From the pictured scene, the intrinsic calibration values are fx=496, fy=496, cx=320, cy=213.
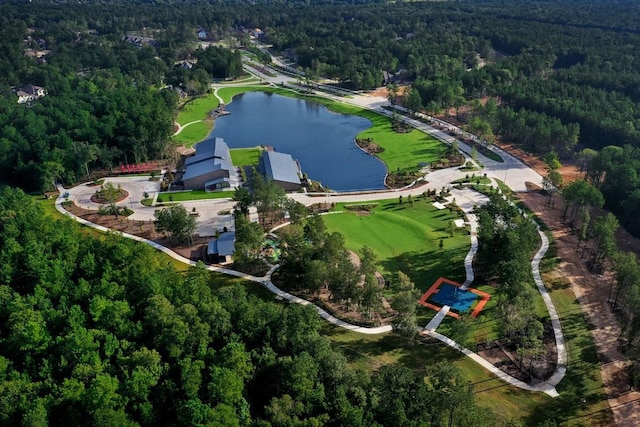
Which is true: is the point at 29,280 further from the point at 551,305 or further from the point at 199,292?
the point at 551,305

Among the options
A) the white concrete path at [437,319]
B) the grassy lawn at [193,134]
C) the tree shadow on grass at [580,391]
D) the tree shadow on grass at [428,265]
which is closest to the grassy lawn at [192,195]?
the grassy lawn at [193,134]

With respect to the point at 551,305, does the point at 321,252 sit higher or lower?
higher

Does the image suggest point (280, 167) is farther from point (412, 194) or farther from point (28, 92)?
point (28, 92)

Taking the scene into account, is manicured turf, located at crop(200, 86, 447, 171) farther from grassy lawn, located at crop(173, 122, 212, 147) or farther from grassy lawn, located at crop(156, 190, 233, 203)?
grassy lawn, located at crop(173, 122, 212, 147)

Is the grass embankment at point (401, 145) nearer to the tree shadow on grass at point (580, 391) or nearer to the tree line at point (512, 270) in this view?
the tree line at point (512, 270)

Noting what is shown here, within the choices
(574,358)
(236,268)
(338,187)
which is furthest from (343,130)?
(574,358)

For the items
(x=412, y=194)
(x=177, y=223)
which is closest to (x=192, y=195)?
(x=177, y=223)
